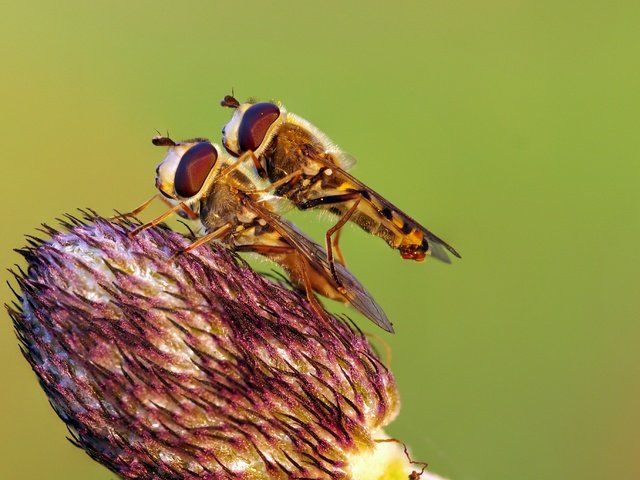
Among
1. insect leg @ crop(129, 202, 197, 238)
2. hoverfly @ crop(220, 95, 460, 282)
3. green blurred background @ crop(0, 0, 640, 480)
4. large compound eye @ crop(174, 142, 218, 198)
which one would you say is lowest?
insect leg @ crop(129, 202, 197, 238)

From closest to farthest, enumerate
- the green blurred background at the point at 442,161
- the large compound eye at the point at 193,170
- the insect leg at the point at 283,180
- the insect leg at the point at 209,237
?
the insect leg at the point at 209,237 < the large compound eye at the point at 193,170 < the insect leg at the point at 283,180 < the green blurred background at the point at 442,161

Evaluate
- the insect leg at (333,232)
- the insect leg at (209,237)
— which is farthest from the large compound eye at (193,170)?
the insect leg at (333,232)

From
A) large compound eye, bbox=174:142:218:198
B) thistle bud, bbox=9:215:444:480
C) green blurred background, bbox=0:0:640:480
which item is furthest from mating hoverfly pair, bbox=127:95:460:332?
green blurred background, bbox=0:0:640:480

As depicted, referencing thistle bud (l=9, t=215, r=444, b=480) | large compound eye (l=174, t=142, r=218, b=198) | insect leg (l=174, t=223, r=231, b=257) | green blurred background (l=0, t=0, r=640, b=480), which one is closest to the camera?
thistle bud (l=9, t=215, r=444, b=480)

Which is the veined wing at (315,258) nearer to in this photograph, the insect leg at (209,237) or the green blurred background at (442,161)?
the insect leg at (209,237)

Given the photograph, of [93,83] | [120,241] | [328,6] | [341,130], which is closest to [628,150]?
[341,130]

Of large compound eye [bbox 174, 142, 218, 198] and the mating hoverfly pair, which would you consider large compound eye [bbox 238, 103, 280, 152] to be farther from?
large compound eye [bbox 174, 142, 218, 198]
